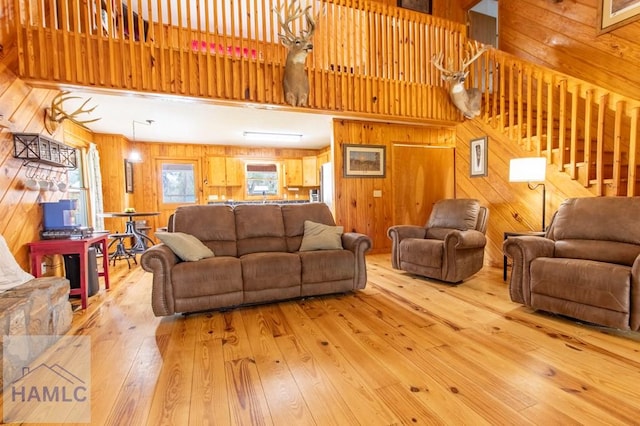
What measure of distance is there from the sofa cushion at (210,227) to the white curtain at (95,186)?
343 centimetres

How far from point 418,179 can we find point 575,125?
250 cm

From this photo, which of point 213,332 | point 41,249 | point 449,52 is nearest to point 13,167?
point 41,249

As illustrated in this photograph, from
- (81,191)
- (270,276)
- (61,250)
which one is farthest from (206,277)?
(81,191)

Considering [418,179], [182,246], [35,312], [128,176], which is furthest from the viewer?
[128,176]

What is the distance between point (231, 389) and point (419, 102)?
14.2 ft

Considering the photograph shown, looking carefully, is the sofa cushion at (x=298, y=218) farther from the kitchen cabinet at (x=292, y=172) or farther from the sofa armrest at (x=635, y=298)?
the kitchen cabinet at (x=292, y=172)

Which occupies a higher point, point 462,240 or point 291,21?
point 291,21

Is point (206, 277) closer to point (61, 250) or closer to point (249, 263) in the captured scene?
point (249, 263)

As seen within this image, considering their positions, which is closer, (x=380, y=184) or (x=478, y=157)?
(x=478, y=157)

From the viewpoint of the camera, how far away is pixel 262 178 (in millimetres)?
7758

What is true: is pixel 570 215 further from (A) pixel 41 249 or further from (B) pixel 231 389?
(A) pixel 41 249

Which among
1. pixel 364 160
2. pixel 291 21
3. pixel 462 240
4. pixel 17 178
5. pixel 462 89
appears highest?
pixel 291 21

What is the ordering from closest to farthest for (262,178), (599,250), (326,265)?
(599,250) → (326,265) → (262,178)

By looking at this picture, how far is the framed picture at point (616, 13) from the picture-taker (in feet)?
11.0
